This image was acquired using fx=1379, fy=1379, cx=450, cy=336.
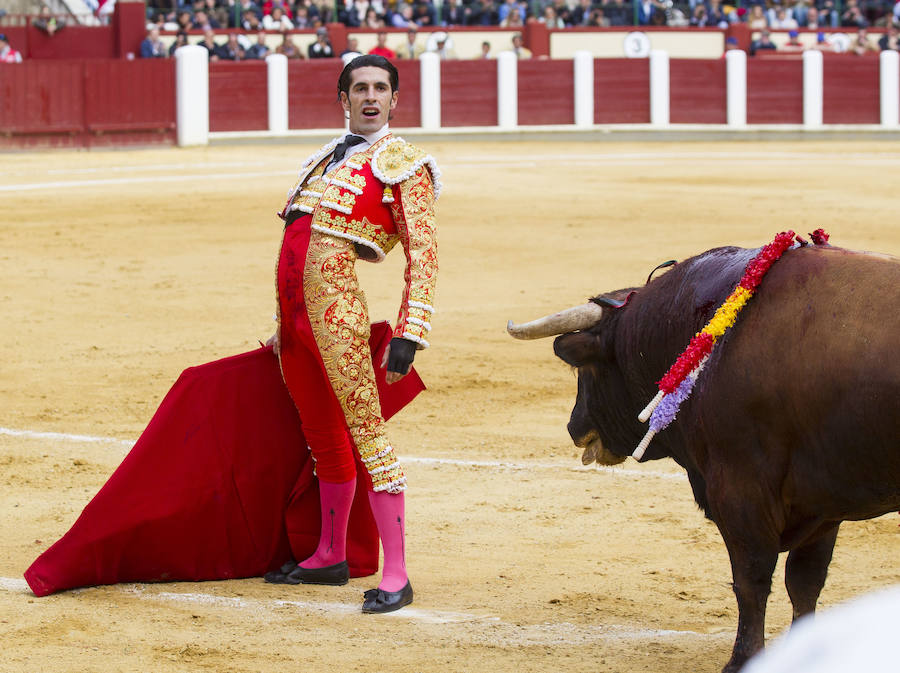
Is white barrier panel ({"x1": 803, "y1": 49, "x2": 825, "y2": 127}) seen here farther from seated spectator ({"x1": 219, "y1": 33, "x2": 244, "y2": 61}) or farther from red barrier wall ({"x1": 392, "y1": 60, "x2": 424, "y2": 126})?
seated spectator ({"x1": 219, "y1": 33, "x2": 244, "y2": 61})

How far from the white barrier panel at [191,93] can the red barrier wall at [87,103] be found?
3.9 inches

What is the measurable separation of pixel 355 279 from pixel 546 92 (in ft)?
55.8

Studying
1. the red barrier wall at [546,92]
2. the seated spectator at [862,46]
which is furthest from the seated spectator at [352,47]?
the seated spectator at [862,46]

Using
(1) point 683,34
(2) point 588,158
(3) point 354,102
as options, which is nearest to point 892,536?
(3) point 354,102

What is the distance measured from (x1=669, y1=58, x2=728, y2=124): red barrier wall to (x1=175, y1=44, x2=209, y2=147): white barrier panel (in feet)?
23.0

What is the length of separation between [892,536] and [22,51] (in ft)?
55.8

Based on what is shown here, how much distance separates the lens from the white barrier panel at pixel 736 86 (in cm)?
2052

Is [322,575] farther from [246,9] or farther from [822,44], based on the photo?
[822,44]

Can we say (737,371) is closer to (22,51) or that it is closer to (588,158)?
(588,158)

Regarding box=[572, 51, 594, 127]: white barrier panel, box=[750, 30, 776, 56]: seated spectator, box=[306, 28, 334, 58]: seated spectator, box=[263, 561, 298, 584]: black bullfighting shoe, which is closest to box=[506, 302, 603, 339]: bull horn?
box=[263, 561, 298, 584]: black bullfighting shoe

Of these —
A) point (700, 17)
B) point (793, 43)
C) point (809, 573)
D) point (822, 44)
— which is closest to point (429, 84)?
point (700, 17)

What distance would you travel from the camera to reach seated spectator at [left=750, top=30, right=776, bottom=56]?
2122 centimetres

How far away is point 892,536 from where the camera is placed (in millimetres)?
4141

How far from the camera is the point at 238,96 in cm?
1836
